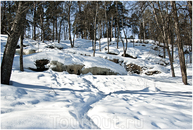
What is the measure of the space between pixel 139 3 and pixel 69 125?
824cm

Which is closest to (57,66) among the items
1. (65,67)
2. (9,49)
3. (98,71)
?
(65,67)

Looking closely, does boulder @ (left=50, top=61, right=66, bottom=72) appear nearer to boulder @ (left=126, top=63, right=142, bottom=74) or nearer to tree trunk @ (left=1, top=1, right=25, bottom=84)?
tree trunk @ (left=1, top=1, right=25, bottom=84)

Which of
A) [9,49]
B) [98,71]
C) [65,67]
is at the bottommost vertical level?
[98,71]

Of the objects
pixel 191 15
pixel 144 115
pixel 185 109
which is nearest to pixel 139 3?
pixel 191 15

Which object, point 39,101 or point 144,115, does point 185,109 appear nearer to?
point 144,115

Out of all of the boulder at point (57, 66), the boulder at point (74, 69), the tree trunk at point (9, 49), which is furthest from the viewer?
the boulder at point (74, 69)

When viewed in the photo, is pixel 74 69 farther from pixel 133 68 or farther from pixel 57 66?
pixel 133 68

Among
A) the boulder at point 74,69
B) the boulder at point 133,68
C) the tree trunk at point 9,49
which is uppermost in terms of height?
the tree trunk at point 9,49

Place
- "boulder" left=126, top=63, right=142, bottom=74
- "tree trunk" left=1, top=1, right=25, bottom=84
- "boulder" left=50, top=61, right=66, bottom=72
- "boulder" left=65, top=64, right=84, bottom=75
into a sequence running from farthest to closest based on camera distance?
"boulder" left=126, top=63, right=142, bottom=74, "boulder" left=65, top=64, right=84, bottom=75, "boulder" left=50, top=61, right=66, bottom=72, "tree trunk" left=1, top=1, right=25, bottom=84

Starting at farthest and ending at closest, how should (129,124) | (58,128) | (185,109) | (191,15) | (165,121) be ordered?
(191,15), (185,109), (165,121), (129,124), (58,128)

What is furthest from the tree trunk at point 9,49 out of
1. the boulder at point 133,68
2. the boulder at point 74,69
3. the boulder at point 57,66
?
the boulder at point 133,68

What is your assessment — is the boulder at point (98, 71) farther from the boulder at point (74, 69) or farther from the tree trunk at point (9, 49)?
the tree trunk at point (9, 49)

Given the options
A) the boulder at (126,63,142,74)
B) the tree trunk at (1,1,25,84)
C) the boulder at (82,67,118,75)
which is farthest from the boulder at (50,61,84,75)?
the boulder at (126,63,142,74)

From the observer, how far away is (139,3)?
713 cm
